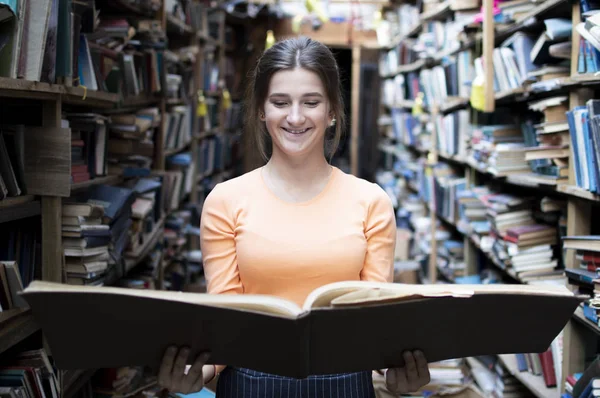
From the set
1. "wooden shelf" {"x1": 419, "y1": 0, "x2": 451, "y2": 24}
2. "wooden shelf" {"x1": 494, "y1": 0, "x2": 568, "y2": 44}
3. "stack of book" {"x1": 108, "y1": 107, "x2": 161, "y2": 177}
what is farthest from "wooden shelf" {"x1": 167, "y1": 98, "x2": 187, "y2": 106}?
"wooden shelf" {"x1": 494, "y1": 0, "x2": 568, "y2": 44}

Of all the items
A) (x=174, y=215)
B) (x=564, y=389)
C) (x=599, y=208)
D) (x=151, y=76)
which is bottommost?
(x=564, y=389)

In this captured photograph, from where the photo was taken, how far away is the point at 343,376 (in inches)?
58.3

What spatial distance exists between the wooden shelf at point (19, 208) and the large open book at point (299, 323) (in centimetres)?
75

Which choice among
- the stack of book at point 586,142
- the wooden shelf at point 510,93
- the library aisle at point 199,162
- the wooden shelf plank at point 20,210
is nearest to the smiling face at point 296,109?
the library aisle at point 199,162

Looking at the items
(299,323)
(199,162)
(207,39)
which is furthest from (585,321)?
(207,39)

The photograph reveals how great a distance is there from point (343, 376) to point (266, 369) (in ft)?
0.82

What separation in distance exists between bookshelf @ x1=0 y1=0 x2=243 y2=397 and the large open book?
2.33 ft

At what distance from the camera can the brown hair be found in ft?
5.08

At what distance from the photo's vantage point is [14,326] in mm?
1856

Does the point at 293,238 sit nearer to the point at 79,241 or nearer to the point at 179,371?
the point at 179,371

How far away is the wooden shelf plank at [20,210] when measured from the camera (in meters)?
1.84

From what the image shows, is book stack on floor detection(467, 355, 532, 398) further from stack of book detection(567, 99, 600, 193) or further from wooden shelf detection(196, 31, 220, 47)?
wooden shelf detection(196, 31, 220, 47)

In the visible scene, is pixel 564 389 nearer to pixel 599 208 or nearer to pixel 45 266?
pixel 599 208

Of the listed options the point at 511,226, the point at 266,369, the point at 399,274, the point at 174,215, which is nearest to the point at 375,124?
the point at 399,274
